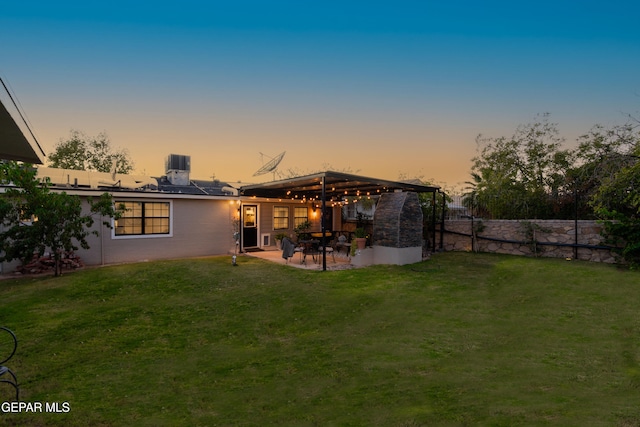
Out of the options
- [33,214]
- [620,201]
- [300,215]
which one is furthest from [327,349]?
[300,215]

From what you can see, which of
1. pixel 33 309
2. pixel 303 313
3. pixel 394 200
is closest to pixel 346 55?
pixel 394 200

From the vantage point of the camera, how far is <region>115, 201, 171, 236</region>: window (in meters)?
13.1

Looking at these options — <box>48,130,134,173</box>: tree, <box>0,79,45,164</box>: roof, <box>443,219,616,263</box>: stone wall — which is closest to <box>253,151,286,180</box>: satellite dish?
<box>443,219,616,263</box>: stone wall

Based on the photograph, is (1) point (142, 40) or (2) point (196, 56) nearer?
(1) point (142, 40)

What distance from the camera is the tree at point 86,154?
31.6 meters

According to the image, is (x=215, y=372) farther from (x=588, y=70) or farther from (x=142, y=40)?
(x=588, y=70)

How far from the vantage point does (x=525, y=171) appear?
806 inches

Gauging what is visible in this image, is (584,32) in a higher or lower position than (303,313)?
higher

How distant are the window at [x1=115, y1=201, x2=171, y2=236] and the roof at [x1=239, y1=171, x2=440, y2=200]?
3.62 metres

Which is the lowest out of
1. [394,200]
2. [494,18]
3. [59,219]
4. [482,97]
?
[59,219]

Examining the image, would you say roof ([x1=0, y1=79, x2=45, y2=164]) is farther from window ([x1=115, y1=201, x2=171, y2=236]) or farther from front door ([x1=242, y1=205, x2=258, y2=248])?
front door ([x1=242, y1=205, x2=258, y2=248])

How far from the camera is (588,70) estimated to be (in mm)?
14414

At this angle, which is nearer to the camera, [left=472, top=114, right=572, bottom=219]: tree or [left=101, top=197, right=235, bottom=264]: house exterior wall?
[left=101, top=197, right=235, bottom=264]: house exterior wall

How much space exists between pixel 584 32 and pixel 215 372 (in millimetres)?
18058
